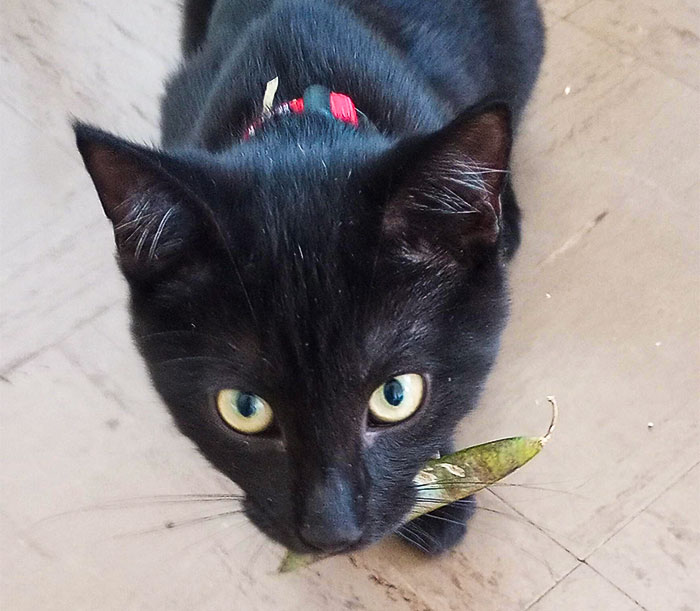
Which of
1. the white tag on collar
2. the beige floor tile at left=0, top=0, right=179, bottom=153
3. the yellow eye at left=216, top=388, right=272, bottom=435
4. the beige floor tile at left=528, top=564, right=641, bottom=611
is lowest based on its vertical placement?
the beige floor tile at left=528, top=564, right=641, bottom=611

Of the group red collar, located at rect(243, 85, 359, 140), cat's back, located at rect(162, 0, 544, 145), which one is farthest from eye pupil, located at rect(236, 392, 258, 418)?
cat's back, located at rect(162, 0, 544, 145)

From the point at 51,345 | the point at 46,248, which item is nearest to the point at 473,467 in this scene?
the point at 51,345

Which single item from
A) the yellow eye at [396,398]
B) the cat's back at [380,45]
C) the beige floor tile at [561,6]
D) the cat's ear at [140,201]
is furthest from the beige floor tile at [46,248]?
the beige floor tile at [561,6]

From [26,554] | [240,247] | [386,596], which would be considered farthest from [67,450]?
[240,247]

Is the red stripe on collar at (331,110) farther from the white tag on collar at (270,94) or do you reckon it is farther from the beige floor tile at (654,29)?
the beige floor tile at (654,29)

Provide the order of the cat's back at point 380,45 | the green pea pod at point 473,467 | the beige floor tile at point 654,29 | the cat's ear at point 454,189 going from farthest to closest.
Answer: the beige floor tile at point 654,29, the cat's back at point 380,45, the green pea pod at point 473,467, the cat's ear at point 454,189

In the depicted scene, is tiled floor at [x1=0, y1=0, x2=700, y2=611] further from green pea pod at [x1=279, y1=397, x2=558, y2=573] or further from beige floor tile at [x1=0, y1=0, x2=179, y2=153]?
green pea pod at [x1=279, y1=397, x2=558, y2=573]

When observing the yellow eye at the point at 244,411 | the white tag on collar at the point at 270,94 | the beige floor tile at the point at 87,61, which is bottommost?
the beige floor tile at the point at 87,61

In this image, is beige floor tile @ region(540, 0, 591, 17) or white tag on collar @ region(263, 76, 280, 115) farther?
beige floor tile @ region(540, 0, 591, 17)
